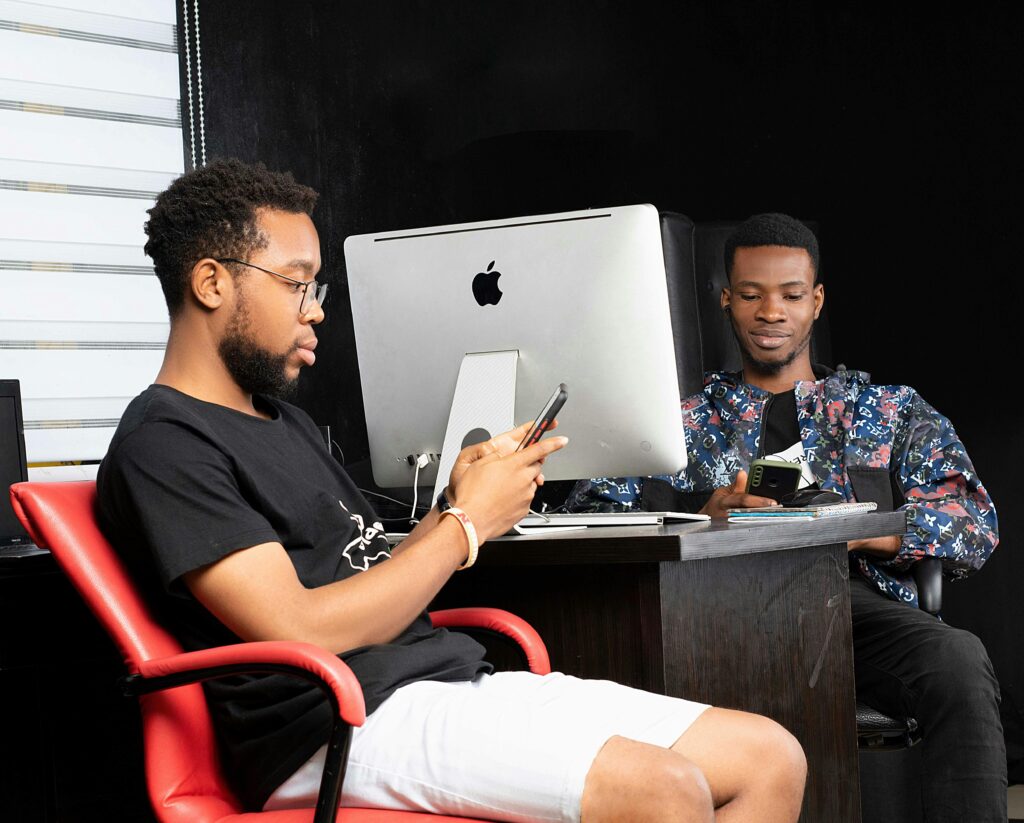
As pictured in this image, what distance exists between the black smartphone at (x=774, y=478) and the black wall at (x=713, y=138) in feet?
6.36

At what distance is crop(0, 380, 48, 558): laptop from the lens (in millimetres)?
2307

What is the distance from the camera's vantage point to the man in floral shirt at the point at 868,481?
2.28 metres

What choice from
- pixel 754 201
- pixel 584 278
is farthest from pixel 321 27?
pixel 584 278

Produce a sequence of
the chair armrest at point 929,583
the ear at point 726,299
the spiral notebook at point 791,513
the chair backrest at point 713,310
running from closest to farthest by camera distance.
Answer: the spiral notebook at point 791,513 < the chair armrest at point 929,583 < the ear at point 726,299 < the chair backrest at point 713,310

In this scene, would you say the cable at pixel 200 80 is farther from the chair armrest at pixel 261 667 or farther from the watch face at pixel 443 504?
the chair armrest at pixel 261 667

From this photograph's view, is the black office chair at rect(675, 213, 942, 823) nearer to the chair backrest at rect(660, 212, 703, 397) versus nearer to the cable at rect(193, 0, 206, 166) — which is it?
the chair backrest at rect(660, 212, 703, 397)

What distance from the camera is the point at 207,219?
162 cm

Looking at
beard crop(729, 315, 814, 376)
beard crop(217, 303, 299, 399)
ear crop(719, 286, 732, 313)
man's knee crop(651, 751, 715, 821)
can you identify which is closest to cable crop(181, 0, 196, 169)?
ear crop(719, 286, 732, 313)

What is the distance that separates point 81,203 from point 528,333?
1871mm

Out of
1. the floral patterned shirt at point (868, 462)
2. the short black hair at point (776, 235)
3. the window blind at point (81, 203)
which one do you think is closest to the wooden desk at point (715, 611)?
the floral patterned shirt at point (868, 462)

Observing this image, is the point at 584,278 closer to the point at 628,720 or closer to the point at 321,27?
the point at 628,720

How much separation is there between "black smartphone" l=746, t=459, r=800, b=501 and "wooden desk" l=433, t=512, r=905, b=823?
4.8 inches

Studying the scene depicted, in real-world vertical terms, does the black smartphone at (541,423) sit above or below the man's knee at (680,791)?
above

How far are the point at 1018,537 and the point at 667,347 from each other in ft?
7.11
